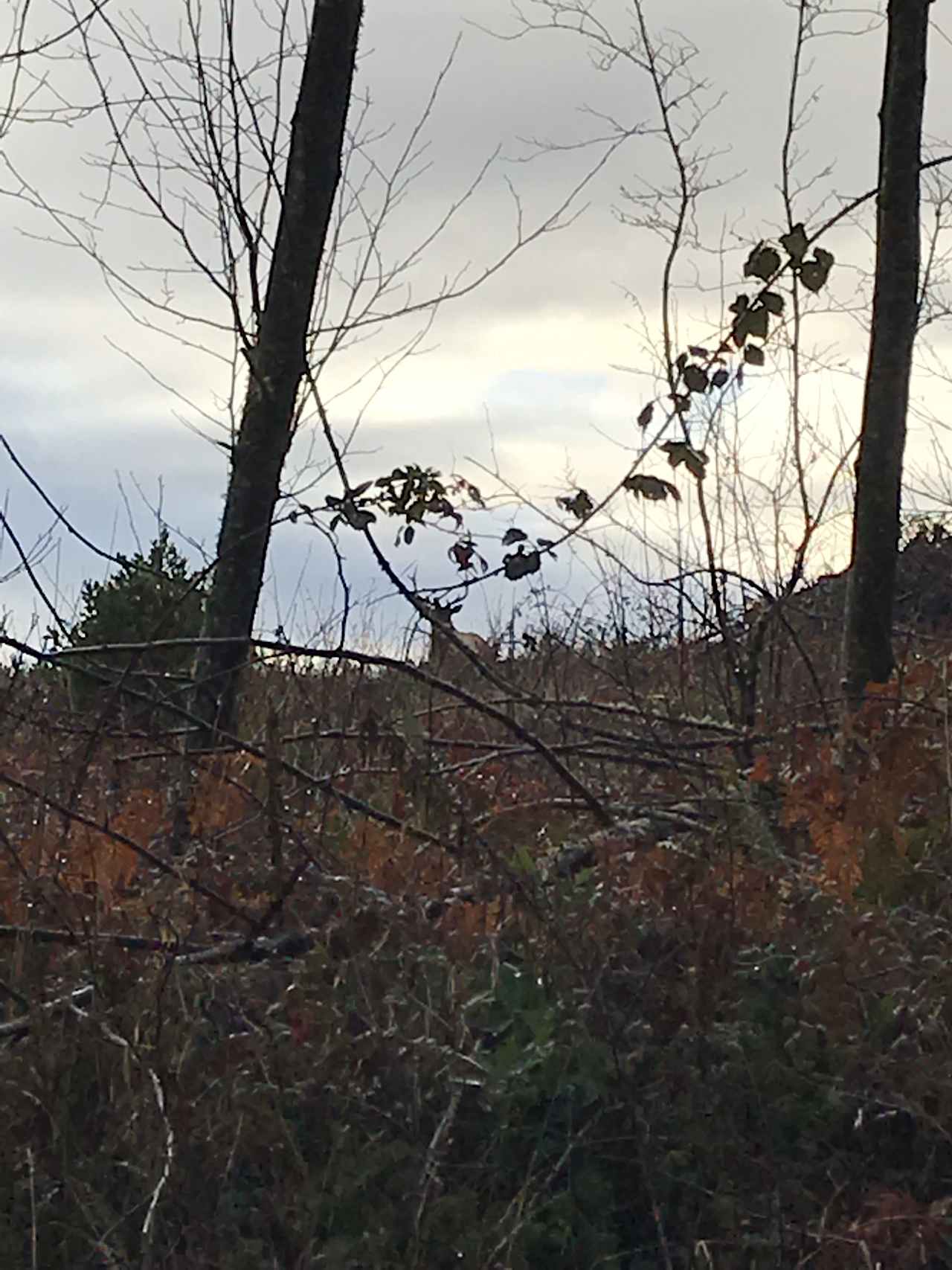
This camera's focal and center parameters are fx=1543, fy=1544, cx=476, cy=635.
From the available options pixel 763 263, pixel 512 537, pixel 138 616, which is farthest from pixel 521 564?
pixel 138 616

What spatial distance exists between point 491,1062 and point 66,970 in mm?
1074

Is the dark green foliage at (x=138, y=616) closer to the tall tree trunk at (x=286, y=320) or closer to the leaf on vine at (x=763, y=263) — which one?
the tall tree trunk at (x=286, y=320)

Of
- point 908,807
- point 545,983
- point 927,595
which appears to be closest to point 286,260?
point 908,807

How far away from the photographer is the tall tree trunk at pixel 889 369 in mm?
5703

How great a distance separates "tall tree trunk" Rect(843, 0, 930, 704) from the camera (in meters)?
5.70

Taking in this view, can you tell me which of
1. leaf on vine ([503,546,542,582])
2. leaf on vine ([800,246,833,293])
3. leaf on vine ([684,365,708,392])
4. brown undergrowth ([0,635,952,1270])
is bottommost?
brown undergrowth ([0,635,952,1270])

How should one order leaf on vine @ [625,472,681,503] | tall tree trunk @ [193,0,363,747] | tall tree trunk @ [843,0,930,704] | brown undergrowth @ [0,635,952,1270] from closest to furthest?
brown undergrowth @ [0,635,952,1270], leaf on vine @ [625,472,681,503], tall tree trunk @ [843,0,930,704], tall tree trunk @ [193,0,363,747]

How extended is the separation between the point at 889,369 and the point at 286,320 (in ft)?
7.75

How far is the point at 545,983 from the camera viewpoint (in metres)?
3.36

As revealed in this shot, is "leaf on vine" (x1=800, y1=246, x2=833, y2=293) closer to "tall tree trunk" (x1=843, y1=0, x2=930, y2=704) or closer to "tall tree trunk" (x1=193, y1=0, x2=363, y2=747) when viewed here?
"tall tree trunk" (x1=843, y1=0, x2=930, y2=704)

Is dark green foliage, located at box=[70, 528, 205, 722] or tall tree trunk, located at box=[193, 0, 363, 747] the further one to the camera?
dark green foliage, located at box=[70, 528, 205, 722]

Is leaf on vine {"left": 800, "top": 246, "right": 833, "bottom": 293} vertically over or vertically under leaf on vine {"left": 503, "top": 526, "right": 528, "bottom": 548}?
over

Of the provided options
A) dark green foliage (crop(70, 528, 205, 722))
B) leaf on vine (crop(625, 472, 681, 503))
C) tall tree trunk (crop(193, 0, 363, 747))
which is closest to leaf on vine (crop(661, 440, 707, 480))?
leaf on vine (crop(625, 472, 681, 503))

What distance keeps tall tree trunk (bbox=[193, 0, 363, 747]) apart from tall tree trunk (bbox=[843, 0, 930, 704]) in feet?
7.05
